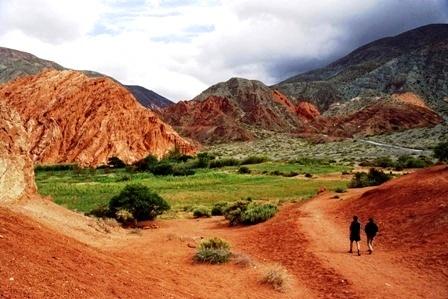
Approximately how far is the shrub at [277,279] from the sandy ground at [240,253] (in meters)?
0.20

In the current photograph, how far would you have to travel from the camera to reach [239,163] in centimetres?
7600

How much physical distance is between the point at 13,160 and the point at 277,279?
1138 cm

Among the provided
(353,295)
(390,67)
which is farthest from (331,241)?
(390,67)

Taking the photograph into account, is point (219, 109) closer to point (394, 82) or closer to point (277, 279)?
point (394, 82)

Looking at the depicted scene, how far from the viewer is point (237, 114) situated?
155625 mm

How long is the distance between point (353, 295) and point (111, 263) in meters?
6.17

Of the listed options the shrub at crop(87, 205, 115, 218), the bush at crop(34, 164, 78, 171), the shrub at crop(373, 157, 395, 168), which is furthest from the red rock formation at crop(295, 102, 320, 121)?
the shrub at crop(87, 205, 115, 218)

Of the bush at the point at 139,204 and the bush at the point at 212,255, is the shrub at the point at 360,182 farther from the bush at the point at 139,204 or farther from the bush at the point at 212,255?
the bush at the point at 212,255

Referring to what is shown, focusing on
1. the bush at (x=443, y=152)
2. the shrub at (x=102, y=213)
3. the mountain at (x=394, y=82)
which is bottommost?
the shrub at (x=102, y=213)

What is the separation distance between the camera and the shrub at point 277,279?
14522 millimetres

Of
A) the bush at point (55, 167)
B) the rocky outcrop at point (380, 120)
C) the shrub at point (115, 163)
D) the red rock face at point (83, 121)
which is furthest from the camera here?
the rocky outcrop at point (380, 120)

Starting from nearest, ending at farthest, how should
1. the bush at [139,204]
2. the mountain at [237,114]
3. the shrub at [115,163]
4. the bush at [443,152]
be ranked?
the bush at [139,204], the bush at [443,152], the shrub at [115,163], the mountain at [237,114]

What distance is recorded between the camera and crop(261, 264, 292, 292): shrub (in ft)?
47.6

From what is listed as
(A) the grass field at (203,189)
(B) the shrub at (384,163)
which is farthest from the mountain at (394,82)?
(A) the grass field at (203,189)
